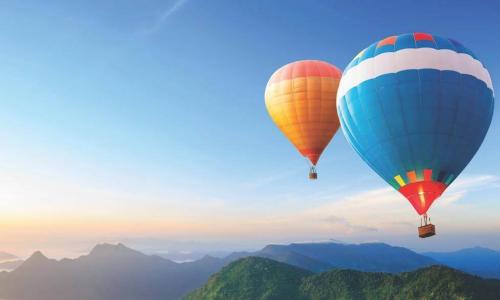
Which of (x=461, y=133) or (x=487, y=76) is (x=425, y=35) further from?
(x=461, y=133)

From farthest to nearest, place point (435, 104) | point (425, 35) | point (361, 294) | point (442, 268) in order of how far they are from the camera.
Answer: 1. point (361, 294)
2. point (442, 268)
3. point (425, 35)
4. point (435, 104)

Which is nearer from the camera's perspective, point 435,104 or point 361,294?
point 435,104

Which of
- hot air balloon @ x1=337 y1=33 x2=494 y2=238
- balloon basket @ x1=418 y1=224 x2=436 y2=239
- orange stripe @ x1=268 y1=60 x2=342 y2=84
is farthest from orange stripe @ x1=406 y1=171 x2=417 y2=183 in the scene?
orange stripe @ x1=268 y1=60 x2=342 y2=84

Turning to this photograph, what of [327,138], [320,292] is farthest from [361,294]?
[327,138]

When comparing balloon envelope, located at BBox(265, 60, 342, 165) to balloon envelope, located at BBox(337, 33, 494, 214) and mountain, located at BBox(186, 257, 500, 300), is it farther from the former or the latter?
mountain, located at BBox(186, 257, 500, 300)

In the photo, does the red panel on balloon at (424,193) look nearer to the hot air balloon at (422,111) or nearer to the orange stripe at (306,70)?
the hot air balloon at (422,111)

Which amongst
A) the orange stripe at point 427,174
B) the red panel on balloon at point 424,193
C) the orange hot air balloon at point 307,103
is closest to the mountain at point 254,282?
the orange hot air balloon at point 307,103
